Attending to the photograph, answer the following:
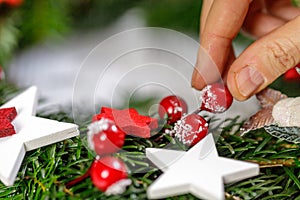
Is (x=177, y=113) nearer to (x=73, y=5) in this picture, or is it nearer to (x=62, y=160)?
(x=62, y=160)

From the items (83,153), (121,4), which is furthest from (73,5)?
(83,153)

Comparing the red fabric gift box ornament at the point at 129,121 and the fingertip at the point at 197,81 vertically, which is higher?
the fingertip at the point at 197,81

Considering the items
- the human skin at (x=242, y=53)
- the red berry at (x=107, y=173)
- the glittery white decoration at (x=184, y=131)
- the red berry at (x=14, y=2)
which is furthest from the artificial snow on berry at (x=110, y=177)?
the red berry at (x=14, y=2)

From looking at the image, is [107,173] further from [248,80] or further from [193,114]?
[248,80]

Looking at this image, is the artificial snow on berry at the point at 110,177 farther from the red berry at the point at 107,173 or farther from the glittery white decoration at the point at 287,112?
the glittery white decoration at the point at 287,112

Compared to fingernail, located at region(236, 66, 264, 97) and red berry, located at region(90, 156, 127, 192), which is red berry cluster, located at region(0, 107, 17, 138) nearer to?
red berry, located at region(90, 156, 127, 192)

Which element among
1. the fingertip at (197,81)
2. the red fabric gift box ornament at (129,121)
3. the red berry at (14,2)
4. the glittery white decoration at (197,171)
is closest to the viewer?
the glittery white decoration at (197,171)

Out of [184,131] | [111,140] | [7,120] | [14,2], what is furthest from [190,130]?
[14,2]

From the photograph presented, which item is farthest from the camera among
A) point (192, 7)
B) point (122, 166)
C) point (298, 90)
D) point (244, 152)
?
point (192, 7)
